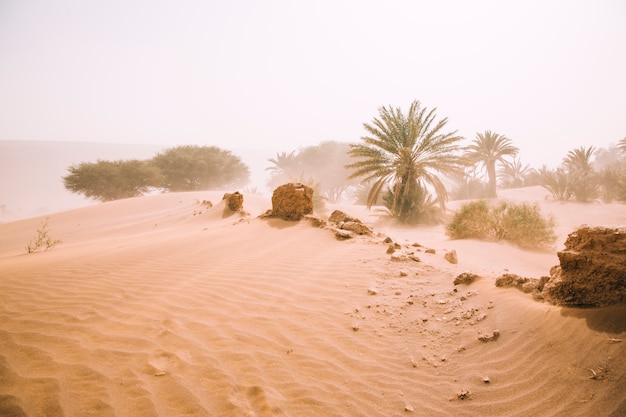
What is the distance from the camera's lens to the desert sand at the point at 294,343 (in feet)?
5.90

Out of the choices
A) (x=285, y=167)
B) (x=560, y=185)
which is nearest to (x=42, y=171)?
(x=285, y=167)

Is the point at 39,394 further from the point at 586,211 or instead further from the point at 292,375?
the point at 586,211

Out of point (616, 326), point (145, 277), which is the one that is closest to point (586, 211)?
point (616, 326)

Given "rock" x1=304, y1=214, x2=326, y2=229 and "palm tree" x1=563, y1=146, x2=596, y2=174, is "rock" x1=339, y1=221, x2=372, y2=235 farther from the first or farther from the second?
"palm tree" x1=563, y1=146, x2=596, y2=174

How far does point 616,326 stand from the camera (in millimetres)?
1924

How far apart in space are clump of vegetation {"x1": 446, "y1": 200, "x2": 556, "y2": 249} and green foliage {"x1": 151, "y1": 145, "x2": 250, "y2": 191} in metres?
22.7

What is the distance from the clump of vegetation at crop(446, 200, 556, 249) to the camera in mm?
7395

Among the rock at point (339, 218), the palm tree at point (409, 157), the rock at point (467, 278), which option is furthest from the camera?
the palm tree at point (409, 157)

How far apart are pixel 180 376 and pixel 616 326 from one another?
297 centimetres

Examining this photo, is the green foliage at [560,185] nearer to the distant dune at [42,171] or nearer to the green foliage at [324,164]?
the green foliage at [324,164]

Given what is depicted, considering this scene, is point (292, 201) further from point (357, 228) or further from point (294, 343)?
point (294, 343)

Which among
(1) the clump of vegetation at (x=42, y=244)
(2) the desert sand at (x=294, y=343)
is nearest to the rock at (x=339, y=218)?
(2) the desert sand at (x=294, y=343)

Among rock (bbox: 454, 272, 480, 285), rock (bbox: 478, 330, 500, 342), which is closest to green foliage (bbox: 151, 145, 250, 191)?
rock (bbox: 454, 272, 480, 285)

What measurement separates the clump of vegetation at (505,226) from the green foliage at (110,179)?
73.0 ft
